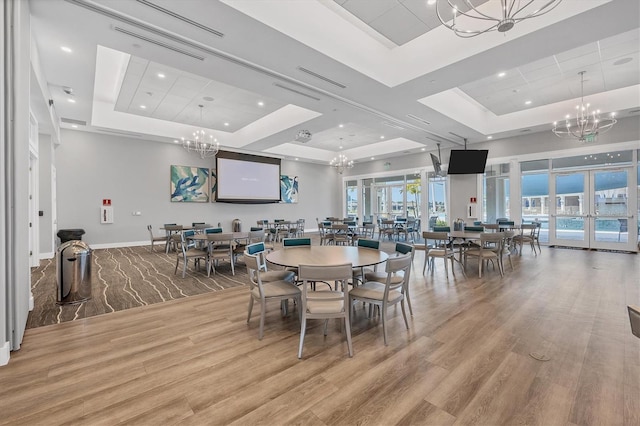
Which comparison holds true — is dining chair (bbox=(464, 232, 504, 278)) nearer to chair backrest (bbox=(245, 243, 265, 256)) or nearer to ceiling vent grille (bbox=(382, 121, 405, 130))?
chair backrest (bbox=(245, 243, 265, 256))

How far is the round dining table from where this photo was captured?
10.2ft

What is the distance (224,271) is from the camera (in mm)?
6016

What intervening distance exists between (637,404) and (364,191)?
1329cm

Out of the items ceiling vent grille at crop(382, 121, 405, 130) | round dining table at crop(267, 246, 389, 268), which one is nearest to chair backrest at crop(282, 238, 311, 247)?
round dining table at crop(267, 246, 389, 268)

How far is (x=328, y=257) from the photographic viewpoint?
351 centimetres

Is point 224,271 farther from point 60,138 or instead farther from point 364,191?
point 364,191

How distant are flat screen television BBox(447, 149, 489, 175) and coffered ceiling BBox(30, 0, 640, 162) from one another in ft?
2.59

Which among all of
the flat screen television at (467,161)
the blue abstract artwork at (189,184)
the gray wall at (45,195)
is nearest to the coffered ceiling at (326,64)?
the flat screen television at (467,161)

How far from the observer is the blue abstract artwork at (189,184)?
34.3 ft

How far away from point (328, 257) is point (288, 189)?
418 inches

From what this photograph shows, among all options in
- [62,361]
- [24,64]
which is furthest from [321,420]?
[24,64]

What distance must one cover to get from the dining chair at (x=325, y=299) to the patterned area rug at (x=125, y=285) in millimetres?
2569

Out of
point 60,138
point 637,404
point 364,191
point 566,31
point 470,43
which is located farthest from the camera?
point 364,191

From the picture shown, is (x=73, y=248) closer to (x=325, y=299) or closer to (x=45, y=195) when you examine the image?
(x=325, y=299)
